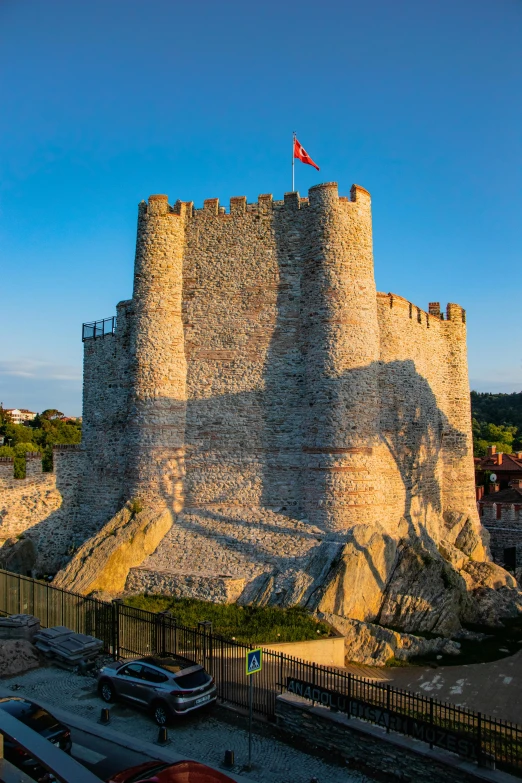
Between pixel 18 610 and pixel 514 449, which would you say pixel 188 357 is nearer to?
pixel 18 610

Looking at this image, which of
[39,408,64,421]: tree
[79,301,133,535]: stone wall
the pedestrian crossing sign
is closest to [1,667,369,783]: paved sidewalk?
the pedestrian crossing sign

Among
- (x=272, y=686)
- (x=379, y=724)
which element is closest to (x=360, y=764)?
(x=379, y=724)

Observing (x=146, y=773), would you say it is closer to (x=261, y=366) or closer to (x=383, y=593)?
(x=383, y=593)

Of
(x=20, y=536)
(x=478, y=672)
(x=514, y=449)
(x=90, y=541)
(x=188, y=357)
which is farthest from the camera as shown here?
(x=514, y=449)

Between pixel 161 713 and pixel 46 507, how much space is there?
1866 cm

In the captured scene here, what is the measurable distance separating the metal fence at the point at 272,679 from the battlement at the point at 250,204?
15.9 m

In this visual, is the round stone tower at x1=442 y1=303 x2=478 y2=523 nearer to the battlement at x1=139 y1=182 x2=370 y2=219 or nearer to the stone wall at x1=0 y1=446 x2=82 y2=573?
the battlement at x1=139 y1=182 x2=370 y2=219

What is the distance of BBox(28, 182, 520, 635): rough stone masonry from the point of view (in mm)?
23000

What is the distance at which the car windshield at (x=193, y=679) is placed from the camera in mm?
12829

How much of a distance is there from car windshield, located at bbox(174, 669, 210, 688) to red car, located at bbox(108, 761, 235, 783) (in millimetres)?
3199

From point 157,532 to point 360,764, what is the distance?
14833mm

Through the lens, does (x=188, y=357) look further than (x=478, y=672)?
Yes

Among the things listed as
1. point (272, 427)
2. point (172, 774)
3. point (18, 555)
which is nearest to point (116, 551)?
point (18, 555)

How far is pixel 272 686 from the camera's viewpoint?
13906 millimetres
